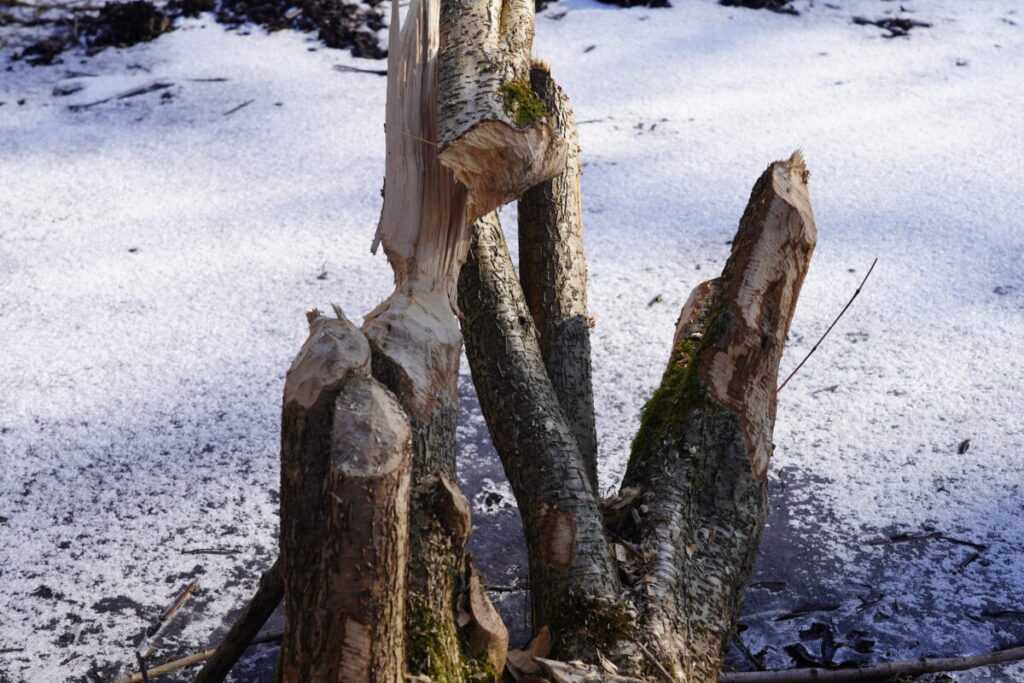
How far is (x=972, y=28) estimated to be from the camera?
146 inches

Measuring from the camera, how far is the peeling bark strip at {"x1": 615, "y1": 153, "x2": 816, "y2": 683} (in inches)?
50.5

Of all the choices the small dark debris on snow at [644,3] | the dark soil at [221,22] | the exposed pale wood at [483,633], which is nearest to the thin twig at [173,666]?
the exposed pale wood at [483,633]

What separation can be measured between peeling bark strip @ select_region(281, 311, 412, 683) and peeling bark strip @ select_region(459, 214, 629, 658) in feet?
1.08

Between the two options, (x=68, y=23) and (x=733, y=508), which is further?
(x=68, y=23)

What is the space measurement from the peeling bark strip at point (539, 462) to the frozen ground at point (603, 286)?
419 mm

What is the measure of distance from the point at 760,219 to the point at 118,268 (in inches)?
72.5

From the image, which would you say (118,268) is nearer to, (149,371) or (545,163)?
(149,371)

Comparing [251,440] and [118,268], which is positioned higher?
[118,268]

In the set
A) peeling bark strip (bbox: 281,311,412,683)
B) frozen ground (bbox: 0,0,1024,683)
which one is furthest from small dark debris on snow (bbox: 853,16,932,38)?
peeling bark strip (bbox: 281,311,412,683)

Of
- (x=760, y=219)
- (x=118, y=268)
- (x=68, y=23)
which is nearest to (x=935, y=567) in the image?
(x=760, y=219)

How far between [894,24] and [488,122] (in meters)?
3.28

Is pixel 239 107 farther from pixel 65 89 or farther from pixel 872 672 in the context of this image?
pixel 872 672

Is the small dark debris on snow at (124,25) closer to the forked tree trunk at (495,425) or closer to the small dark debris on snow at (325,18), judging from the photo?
the small dark debris on snow at (325,18)

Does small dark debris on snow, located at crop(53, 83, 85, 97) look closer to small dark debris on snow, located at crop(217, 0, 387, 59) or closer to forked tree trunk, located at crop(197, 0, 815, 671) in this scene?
small dark debris on snow, located at crop(217, 0, 387, 59)
